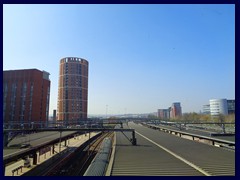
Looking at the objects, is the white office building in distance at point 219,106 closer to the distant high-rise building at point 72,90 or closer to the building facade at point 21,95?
the distant high-rise building at point 72,90

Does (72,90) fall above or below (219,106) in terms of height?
above

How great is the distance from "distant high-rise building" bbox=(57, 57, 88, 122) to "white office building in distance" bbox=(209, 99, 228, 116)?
6261 centimetres

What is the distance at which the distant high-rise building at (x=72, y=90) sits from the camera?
58.7 meters

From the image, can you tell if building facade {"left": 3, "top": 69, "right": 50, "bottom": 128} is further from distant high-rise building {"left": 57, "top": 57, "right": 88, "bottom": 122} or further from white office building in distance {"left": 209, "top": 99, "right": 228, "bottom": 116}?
white office building in distance {"left": 209, "top": 99, "right": 228, "bottom": 116}

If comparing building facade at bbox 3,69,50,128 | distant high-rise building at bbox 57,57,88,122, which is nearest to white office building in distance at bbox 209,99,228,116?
distant high-rise building at bbox 57,57,88,122

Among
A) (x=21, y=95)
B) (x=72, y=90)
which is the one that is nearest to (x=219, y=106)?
(x=72, y=90)

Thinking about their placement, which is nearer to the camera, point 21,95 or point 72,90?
point 21,95

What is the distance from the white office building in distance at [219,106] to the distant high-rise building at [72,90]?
62.6 meters

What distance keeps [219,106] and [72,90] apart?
229 ft

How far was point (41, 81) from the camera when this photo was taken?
1608 inches

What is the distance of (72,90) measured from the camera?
198 ft

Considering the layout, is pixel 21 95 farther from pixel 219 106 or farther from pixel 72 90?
pixel 219 106
